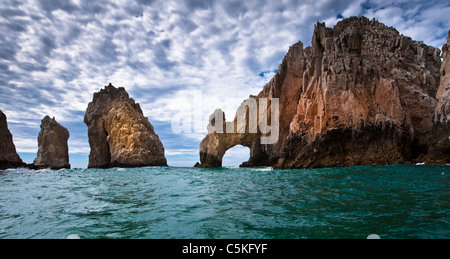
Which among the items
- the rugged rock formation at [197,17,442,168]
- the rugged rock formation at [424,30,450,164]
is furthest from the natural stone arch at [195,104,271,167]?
the rugged rock formation at [424,30,450,164]

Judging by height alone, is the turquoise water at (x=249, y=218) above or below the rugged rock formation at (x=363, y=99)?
below

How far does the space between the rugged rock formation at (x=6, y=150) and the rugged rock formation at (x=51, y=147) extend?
11.5m

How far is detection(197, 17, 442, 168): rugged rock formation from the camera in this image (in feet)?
82.5

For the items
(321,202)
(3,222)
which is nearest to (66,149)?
(3,222)

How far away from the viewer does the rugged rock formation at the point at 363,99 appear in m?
25.1

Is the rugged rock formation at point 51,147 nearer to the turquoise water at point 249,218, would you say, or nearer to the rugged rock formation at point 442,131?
the turquoise water at point 249,218

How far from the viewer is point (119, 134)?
55.4 meters

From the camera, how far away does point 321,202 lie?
6.75m

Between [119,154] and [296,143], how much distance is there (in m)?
40.6

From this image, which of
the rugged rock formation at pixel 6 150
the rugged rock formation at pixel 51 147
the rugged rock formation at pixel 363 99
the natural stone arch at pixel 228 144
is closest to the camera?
the rugged rock formation at pixel 363 99

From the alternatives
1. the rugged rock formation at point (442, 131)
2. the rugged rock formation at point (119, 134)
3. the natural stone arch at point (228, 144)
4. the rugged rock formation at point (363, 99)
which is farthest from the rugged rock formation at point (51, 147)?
the rugged rock formation at point (442, 131)

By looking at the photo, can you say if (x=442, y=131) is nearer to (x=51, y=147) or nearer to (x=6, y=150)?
(x=6, y=150)
